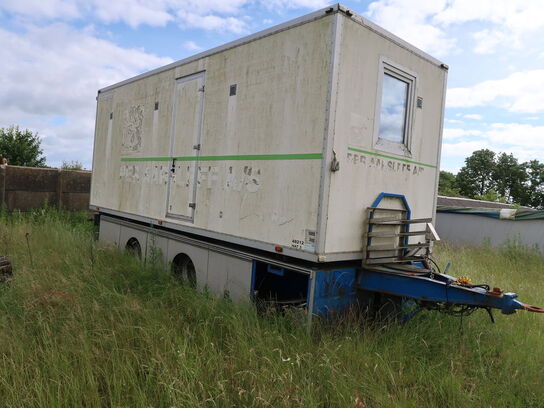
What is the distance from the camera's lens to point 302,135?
14.0 ft

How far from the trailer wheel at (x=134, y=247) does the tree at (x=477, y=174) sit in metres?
48.3

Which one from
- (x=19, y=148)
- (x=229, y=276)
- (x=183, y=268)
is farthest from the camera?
(x=19, y=148)

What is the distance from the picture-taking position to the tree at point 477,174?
49375mm

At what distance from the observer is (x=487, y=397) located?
3.24 metres

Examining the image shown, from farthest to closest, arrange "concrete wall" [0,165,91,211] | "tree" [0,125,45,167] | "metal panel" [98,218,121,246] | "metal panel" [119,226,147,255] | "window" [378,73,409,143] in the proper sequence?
1. "tree" [0,125,45,167]
2. "concrete wall" [0,165,91,211]
3. "metal panel" [98,218,121,246]
4. "metal panel" [119,226,147,255]
5. "window" [378,73,409,143]

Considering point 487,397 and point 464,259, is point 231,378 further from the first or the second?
point 464,259

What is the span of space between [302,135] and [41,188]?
9.98 meters

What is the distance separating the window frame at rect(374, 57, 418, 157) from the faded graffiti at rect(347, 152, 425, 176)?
12 cm

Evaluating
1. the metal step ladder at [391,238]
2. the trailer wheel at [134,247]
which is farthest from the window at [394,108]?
the trailer wheel at [134,247]

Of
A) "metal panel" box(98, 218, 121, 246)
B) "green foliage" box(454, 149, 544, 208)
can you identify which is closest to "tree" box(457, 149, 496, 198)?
"green foliage" box(454, 149, 544, 208)

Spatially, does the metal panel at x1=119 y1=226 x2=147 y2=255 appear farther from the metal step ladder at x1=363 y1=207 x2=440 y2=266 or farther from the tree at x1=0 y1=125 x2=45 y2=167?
the tree at x1=0 y1=125 x2=45 y2=167

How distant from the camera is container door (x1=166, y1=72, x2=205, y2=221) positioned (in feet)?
18.8

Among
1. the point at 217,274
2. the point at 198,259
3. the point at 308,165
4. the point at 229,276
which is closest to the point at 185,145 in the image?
the point at 198,259

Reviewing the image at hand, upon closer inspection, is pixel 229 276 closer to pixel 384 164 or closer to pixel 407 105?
pixel 384 164
